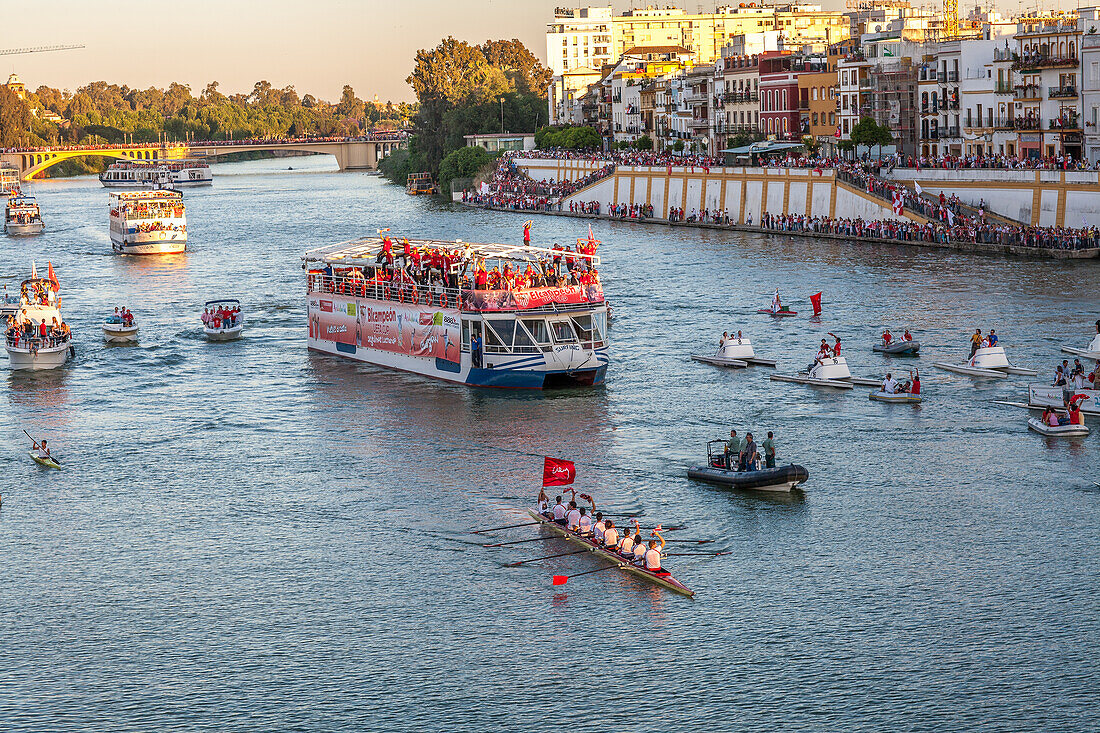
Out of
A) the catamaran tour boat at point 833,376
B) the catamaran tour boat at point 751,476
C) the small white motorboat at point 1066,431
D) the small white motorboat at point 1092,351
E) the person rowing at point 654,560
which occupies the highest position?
the small white motorboat at point 1092,351

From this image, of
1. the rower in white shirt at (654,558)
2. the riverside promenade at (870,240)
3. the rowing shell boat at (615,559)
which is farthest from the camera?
the riverside promenade at (870,240)

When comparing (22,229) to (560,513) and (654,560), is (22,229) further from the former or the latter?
(654,560)

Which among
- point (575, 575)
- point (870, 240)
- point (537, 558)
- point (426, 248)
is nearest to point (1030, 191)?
point (870, 240)

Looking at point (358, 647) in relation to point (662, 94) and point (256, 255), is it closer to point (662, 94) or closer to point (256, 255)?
point (256, 255)

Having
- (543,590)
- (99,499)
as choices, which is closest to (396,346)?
(99,499)

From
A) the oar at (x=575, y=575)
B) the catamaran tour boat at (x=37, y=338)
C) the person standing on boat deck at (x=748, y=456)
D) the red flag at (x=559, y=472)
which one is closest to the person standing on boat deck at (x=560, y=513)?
the red flag at (x=559, y=472)

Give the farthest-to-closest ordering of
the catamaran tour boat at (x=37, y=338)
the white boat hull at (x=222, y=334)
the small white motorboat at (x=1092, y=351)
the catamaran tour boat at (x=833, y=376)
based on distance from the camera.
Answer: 1. the white boat hull at (x=222, y=334)
2. the catamaran tour boat at (x=37, y=338)
3. the small white motorboat at (x=1092, y=351)
4. the catamaran tour boat at (x=833, y=376)

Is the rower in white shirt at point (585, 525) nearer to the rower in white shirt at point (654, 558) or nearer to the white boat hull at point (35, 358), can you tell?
the rower in white shirt at point (654, 558)

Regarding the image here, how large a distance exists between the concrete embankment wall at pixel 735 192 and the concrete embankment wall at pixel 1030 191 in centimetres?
455

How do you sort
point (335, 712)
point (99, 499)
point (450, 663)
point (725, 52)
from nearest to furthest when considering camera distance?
point (335, 712) → point (450, 663) → point (99, 499) → point (725, 52)

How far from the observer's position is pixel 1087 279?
77188 mm

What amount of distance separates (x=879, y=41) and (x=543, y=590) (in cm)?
9577

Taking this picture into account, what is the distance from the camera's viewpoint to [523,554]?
37.1 m

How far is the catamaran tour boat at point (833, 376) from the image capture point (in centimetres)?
5478
